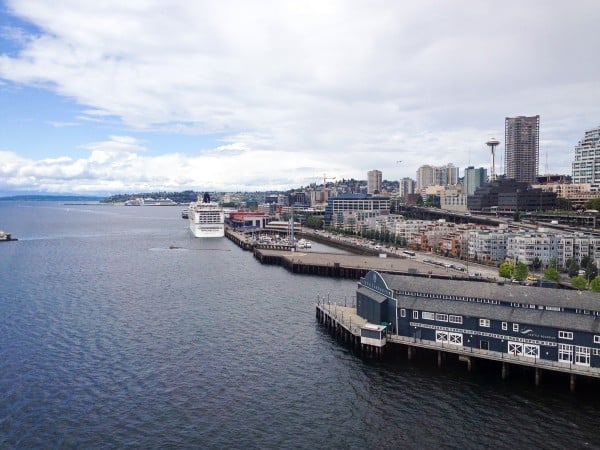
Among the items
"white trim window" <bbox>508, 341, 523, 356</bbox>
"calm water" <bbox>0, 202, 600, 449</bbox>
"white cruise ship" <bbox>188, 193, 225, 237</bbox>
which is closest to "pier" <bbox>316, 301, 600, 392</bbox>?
"white trim window" <bbox>508, 341, 523, 356</bbox>

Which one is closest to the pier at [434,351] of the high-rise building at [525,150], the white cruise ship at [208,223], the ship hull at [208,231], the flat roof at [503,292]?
the flat roof at [503,292]

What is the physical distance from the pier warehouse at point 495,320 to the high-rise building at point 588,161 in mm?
99620

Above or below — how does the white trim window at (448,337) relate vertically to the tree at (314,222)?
below

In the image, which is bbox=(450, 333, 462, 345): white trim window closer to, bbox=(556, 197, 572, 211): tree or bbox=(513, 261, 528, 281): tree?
bbox=(513, 261, 528, 281): tree

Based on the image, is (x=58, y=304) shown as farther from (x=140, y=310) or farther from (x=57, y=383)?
(x=57, y=383)

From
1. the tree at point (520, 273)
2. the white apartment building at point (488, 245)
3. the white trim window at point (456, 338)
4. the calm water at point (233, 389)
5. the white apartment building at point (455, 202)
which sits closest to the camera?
the calm water at point (233, 389)

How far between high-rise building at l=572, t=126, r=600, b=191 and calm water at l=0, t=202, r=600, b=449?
332 feet

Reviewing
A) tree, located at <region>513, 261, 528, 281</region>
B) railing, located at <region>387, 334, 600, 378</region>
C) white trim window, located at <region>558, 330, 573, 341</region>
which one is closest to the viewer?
railing, located at <region>387, 334, 600, 378</region>

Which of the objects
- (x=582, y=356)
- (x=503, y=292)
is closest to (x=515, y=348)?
(x=582, y=356)

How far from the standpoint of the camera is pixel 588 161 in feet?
398

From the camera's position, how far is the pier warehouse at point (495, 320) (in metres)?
26.0

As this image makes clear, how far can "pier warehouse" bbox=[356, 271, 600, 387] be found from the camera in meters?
26.0

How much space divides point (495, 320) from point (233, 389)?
46.8 ft

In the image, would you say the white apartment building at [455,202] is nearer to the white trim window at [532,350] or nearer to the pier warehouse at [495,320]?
the pier warehouse at [495,320]
